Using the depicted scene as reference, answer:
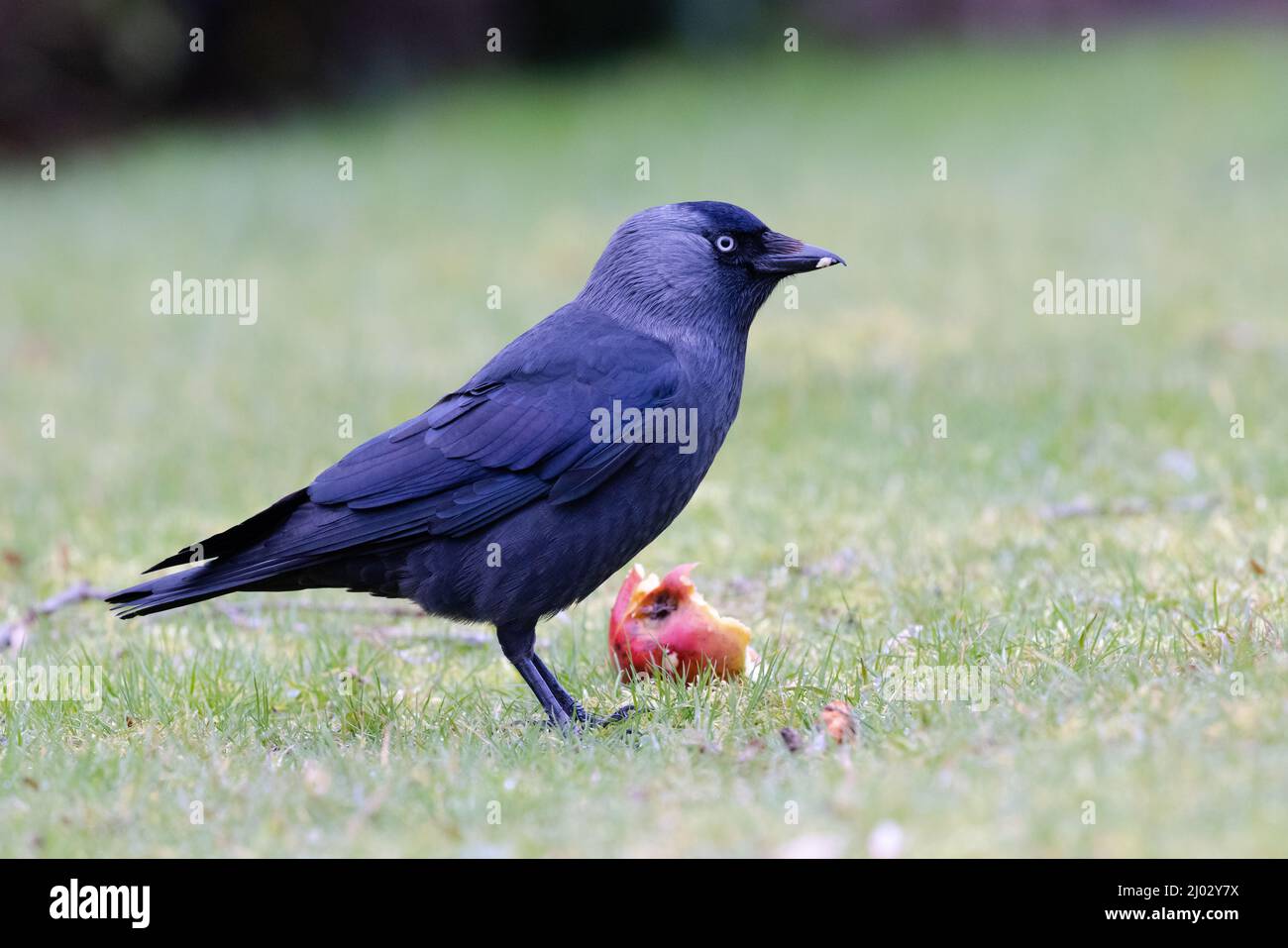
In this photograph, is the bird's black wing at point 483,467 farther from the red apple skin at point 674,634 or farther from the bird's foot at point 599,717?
the bird's foot at point 599,717

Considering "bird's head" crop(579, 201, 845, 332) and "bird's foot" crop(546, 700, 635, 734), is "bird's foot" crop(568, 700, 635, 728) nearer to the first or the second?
"bird's foot" crop(546, 700, 635, 734)

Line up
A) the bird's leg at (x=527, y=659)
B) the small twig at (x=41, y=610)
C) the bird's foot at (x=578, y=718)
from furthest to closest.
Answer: the small twig at (x=41, y=610)
the bird's leg at (x=527, y=659)
the bird's foot at (x=578, y=718)

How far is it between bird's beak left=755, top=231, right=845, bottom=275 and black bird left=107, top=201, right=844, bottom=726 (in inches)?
5.0

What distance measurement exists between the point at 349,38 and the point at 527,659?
17584 millimetres

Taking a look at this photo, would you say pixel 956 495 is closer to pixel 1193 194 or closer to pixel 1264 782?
pixel 1264 782

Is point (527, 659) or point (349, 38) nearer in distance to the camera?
point (527, 659)

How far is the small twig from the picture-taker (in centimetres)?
566

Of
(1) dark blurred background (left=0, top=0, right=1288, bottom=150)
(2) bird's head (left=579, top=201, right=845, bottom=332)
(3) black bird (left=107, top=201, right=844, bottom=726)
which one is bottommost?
(3) black bird (left=107, top=201, right=844, bottom=726)

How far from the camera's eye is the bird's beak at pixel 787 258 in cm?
486

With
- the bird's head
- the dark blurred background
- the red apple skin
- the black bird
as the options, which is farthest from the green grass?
the dark blurred background

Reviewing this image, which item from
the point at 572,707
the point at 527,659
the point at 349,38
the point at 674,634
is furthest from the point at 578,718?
the point at 349,38

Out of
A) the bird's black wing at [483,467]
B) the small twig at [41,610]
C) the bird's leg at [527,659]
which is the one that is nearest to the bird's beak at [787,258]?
the bird's black wing at [483,467]

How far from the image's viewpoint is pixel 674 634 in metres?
4.61

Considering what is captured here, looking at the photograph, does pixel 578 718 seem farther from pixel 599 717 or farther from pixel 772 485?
pixel 772 485
